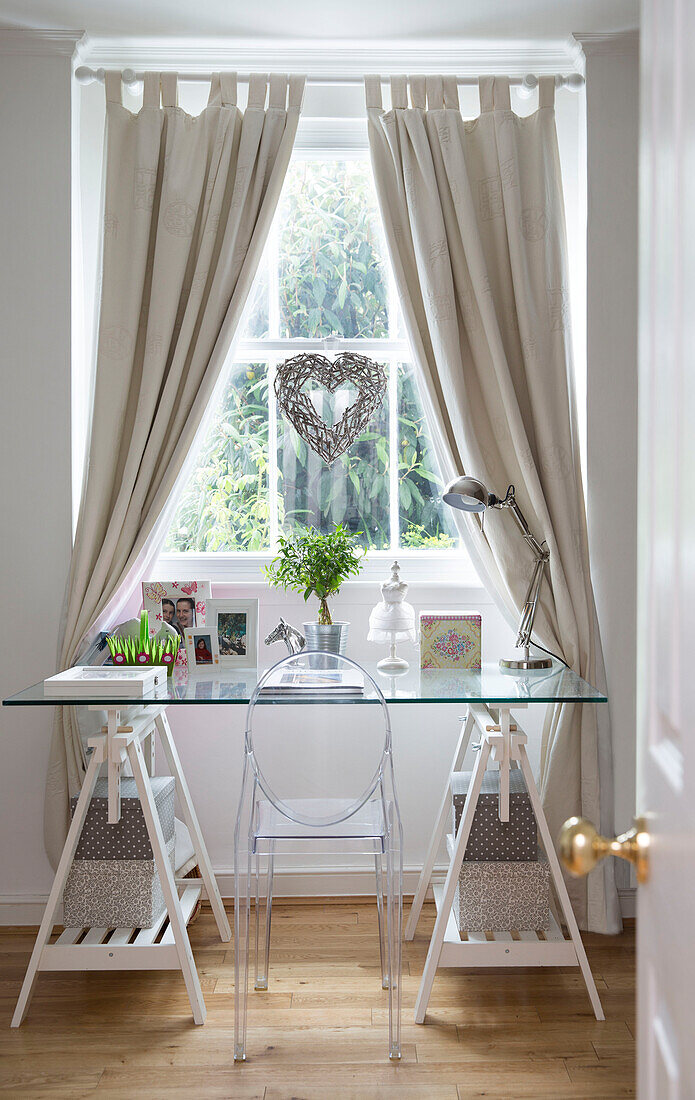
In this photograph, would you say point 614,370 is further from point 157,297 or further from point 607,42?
point 157,297

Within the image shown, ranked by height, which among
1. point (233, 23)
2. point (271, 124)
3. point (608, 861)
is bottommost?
point (608, 861)

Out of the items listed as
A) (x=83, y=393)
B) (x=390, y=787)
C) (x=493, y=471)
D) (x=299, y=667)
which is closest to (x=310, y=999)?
(x=390, y=787)

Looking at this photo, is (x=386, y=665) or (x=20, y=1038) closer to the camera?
(x=20, y=1038)

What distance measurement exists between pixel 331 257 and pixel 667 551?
2.46 metres

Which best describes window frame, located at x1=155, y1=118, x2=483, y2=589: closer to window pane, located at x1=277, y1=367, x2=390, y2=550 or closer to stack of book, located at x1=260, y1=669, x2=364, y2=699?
window pane, located at x1=277, y1=367, x2=390, y2=550

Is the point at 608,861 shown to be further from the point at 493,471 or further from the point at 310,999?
the point at 493,471

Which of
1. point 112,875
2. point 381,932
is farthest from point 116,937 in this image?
point 381,932

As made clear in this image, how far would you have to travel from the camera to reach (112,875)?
7.79 ft

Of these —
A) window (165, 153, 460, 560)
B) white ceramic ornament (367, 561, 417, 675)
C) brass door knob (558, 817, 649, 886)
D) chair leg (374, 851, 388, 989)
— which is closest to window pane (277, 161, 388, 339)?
window (165, 153, 460, 560)

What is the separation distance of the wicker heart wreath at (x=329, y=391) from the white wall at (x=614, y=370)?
692 millimetres

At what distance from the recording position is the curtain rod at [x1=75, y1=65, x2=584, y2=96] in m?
2.80

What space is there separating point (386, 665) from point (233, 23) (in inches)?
78.4

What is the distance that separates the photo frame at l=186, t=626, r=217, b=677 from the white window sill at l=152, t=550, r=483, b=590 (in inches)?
16.5

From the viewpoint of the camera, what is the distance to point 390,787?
2230mm
